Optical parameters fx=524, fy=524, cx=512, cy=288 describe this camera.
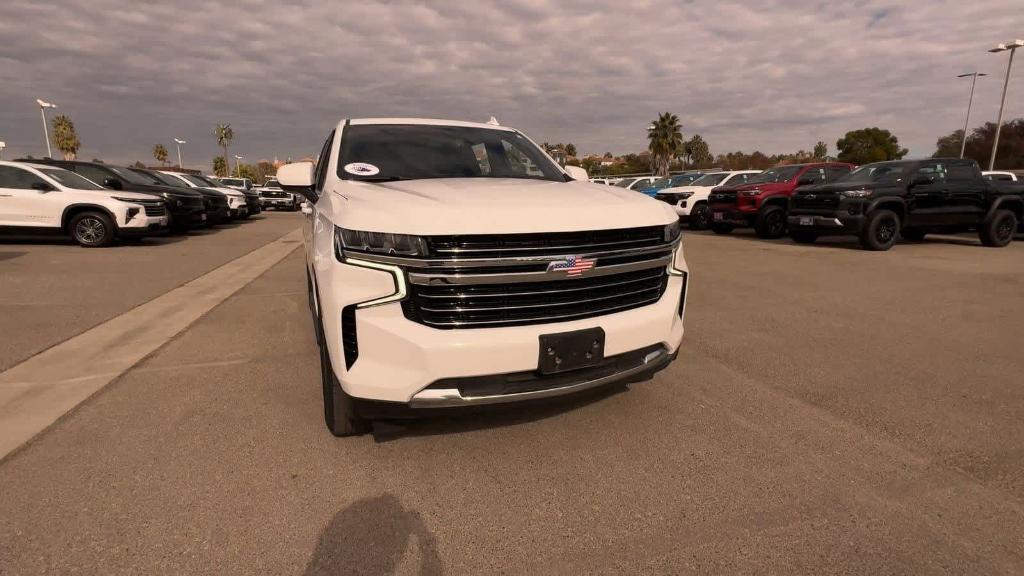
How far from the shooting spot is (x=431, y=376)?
217 cm

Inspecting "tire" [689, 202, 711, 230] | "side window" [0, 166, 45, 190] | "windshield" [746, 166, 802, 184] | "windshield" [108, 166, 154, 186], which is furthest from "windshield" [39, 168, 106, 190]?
"windshield" [746, 166, 802, 184]

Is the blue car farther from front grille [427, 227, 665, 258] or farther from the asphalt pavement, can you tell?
front grille [427, 227, 665, 258]

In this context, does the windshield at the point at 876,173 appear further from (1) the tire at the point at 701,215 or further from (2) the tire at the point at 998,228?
(1) the tire at the point at 701,215

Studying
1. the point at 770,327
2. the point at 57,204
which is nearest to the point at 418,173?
the point at 770,327

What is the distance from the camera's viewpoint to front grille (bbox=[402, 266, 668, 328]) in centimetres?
220

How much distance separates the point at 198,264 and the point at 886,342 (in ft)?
31.3

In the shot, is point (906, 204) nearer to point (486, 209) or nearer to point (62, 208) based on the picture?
point (486, 209)

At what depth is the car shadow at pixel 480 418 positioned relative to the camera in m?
2.29

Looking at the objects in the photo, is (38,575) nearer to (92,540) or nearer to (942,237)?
(92,540)

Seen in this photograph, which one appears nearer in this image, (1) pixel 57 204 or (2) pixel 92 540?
(2) pixel 92 540

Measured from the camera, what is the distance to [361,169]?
318 cm

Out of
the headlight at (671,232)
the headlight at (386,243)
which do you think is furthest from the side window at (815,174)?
the headlight at (386,243)

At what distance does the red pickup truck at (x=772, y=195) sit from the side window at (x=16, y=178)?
15.2 meters

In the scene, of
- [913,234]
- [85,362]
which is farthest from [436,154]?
[913,234]
